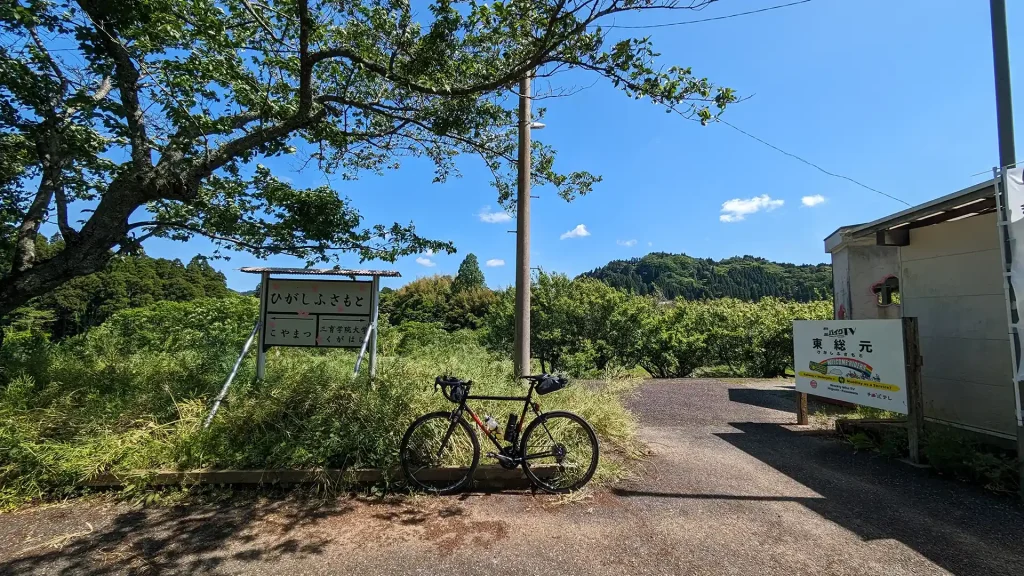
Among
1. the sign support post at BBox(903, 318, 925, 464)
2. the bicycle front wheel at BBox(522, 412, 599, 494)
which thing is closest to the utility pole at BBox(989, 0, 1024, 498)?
the sign support post at BBox(903, 318, 925, 464)

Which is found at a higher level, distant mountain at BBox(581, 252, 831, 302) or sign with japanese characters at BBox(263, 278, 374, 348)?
distant mountain at BBox(581, 252, 831, 302)

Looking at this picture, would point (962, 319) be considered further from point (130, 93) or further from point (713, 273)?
point (713, 273)

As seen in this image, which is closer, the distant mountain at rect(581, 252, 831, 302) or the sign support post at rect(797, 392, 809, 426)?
the sign support post at rect(797, 392, 809, 426)

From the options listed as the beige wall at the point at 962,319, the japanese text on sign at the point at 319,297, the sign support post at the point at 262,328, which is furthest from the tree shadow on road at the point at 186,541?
the beige wall at the point at 962,319

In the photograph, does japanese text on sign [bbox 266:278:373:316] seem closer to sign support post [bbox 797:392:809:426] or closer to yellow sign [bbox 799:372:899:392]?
yellow sign [bbox 799:372:899:392]

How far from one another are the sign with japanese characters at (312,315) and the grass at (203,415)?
465 mm

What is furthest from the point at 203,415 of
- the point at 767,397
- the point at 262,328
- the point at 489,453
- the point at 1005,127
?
the point at 767,397

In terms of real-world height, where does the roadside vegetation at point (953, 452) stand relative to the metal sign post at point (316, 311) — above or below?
below

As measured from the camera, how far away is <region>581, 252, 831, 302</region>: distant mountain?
65.9 metres

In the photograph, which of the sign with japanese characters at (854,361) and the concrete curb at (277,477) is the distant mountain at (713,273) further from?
the concrete curb at (277,477)

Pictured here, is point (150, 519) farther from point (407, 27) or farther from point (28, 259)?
point (407, 27)

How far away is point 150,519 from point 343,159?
198 inches

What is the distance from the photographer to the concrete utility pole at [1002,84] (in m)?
4.19

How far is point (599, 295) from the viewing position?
11.6m
